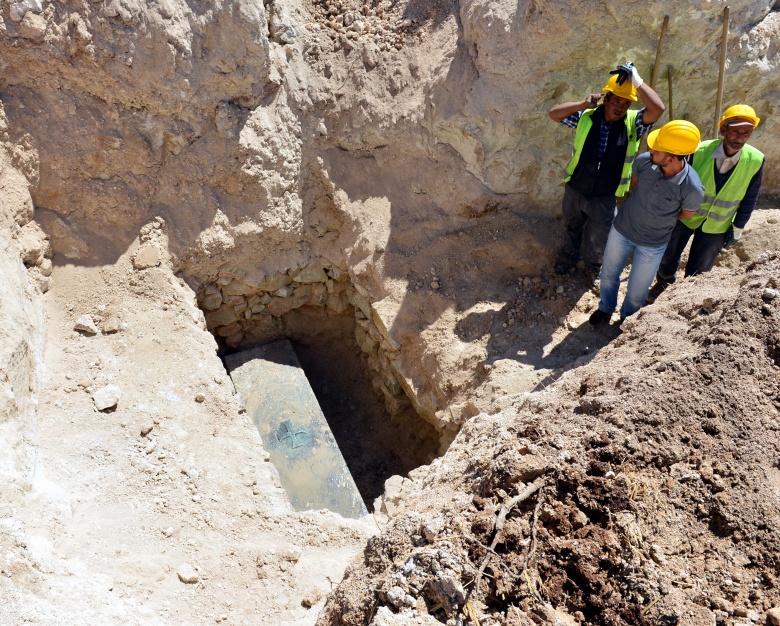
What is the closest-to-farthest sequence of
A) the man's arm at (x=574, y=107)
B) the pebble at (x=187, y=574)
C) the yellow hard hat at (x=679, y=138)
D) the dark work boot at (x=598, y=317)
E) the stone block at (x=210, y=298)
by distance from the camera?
the pebble at (x=187, y=574) → the yellow hard hat at (x=679, y=138) → the man's arm at (x=574, y=107) → the dark work boot at (x=598, y=317) → the stone block at (x=210, y=298)

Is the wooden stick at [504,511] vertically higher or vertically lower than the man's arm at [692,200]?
lower

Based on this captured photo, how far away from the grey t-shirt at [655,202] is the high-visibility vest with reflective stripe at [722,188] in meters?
0.17

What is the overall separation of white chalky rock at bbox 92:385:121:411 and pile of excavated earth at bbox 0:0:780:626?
0.06 meters

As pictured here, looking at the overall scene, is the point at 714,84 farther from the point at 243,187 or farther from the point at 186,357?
the point at 186,357

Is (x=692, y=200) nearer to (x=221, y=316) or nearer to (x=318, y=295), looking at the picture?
(x=318, y=295)

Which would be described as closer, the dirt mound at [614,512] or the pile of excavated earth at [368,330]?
the dirt mound at [614,512]

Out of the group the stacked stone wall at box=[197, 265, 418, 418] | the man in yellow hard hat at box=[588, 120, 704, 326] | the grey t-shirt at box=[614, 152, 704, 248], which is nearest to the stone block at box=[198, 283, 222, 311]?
the stacked stone wall at box=[197, 265, 418, 418]

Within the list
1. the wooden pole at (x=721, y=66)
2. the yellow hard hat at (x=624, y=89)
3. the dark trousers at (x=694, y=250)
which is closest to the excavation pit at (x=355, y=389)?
the dark trousers at (x=694, y=250)

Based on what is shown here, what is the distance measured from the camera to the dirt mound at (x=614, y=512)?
220 cm

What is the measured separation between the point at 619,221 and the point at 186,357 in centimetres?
344

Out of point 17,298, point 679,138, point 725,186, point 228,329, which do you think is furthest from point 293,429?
point 725,186

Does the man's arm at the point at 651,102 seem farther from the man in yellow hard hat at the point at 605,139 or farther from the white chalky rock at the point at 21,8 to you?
the white chalky rock at the point at 21,8

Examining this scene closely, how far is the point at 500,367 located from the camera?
15.5 feet

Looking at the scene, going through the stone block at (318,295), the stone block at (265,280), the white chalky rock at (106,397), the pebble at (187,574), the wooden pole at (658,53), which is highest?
the wooden pole at (658,53)
